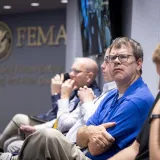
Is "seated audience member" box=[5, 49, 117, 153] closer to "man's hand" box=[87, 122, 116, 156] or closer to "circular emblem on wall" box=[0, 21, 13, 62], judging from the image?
"man's hand" box=[87, 122, 116, 156]

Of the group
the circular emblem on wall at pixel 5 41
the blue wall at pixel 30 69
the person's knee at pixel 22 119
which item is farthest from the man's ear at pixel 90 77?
the circular emblem on wall at pixel 5 41

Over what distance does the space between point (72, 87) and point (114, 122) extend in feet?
4.95

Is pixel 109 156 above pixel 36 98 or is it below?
above

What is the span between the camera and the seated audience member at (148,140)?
5.61ft

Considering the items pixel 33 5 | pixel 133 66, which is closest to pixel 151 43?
pixel 133 66

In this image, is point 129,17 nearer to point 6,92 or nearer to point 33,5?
point 33,5

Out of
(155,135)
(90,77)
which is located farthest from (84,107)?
(155,135)

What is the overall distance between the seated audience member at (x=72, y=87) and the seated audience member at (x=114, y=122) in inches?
38.7

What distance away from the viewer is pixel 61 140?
2.24 meters

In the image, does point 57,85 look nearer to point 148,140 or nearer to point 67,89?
point 67,89

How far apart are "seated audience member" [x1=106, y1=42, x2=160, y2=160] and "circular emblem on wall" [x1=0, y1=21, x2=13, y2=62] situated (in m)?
6.99

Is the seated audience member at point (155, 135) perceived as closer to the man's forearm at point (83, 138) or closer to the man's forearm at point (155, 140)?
the man's forearm at point (155, 140)

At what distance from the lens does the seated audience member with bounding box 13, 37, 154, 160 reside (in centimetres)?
221

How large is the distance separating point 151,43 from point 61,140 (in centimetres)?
177
